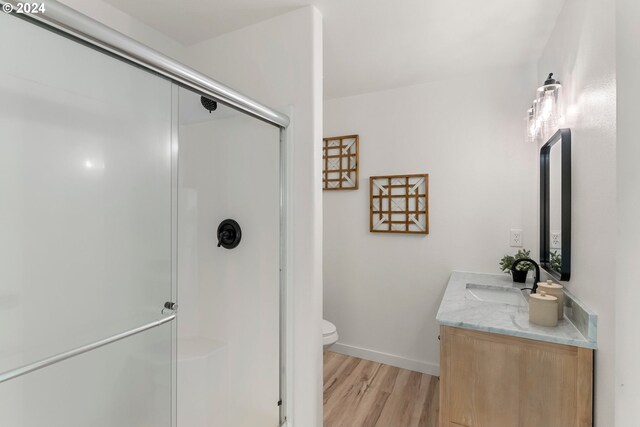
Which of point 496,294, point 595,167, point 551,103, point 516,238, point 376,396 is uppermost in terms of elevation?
point 551,103

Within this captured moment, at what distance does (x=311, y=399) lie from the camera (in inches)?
61.2

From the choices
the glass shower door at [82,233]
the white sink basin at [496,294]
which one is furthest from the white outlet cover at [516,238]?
the glass shower door at [82,233]

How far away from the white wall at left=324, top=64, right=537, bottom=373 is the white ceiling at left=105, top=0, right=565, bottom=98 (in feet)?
0.86

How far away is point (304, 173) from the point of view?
5.22ft

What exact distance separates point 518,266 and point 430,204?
2.38 ft

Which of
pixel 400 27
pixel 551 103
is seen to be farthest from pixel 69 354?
pixel 551 103

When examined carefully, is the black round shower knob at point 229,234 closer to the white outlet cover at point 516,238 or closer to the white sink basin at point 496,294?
the white sink basin at point 496,294

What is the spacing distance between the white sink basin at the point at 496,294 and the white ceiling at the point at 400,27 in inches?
59.8

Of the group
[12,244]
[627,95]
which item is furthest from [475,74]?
[12,244]

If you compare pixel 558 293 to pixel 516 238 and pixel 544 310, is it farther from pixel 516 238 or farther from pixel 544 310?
pixel 516 238

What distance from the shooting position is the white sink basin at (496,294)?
173 cm

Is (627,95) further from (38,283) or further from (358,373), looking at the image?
(358,373)

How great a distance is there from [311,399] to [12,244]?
1415 millimetres

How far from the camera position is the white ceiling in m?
1.54
